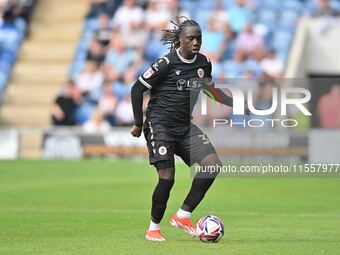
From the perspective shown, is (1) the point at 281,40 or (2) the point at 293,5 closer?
(1) the point at 281,40

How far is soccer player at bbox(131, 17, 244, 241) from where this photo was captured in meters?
10.4

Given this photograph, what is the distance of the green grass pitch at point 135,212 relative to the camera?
32.6 feet

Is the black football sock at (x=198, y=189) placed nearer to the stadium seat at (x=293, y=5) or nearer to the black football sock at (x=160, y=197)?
the black football sock at (x=160, y=197)

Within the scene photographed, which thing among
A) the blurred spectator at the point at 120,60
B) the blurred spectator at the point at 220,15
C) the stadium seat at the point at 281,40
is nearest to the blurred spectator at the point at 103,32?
the blurred spectator at the point at 120,60

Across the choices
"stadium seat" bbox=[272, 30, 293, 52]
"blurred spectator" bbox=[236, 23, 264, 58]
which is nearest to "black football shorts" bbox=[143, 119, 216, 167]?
"blurred spectator" bbox=[236, 23, 264, 58]

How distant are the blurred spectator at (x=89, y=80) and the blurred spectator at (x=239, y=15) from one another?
395 centimetres

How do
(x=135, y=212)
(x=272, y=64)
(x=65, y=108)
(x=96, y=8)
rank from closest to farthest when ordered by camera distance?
(x=135, y=212), (x=272, y=64), (x=65, y=108), (x=96, y=8)

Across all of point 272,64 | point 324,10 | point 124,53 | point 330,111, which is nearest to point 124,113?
point 124,53

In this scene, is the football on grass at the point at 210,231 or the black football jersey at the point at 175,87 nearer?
the football on grass at the point at 210,231

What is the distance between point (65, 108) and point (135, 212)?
13.8 m

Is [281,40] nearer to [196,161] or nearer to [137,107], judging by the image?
[196,161]

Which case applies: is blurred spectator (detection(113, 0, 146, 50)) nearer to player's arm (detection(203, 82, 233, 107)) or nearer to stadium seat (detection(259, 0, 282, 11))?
stadium seat (detection(259, 0, 282, 11))

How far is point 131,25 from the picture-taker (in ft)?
95.8

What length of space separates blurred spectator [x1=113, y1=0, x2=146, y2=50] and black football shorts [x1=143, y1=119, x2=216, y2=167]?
18.2 meters
